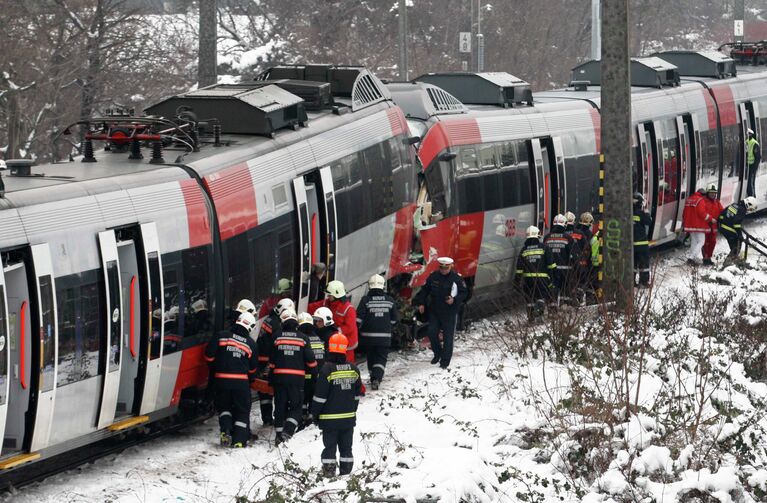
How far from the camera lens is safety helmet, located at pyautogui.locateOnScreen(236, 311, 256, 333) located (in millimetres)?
12531

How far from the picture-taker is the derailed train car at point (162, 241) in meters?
10.4

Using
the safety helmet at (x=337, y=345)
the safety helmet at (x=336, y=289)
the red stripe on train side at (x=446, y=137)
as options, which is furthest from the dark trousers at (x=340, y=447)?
the red stripe on train side at (x=446, y=137)

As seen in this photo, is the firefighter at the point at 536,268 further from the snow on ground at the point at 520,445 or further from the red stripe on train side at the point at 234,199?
the red stripe on train side at the point at 234,199

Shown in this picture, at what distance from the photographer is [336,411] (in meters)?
11.6

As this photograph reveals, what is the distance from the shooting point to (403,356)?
17.4m

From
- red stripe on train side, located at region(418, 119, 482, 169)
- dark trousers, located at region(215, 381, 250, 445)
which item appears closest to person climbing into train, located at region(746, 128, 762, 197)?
red stripe on train side, located at region(418, 119, 482, 169)

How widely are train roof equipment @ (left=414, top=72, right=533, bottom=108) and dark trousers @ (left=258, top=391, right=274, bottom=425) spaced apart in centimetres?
855

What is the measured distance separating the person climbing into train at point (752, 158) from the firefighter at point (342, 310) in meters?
14.9

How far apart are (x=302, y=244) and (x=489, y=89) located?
7.54 metres

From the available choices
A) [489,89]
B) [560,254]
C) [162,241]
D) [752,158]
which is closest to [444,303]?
[560,254]

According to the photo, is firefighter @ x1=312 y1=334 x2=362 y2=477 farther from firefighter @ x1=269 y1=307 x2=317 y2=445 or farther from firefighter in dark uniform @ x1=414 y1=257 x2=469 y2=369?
firefighter in dark uniform @ x1=414 y1=257 x2=469 y2=369

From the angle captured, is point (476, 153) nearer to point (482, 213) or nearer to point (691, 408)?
point (482, 213)

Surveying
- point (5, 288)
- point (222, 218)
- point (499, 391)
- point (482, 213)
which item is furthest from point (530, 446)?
point (482, 213)

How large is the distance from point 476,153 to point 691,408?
7782mm
